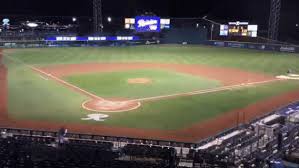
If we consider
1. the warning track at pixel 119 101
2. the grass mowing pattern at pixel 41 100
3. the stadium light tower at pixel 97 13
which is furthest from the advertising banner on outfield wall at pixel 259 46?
the grass mowing pattern at pixel 41 100

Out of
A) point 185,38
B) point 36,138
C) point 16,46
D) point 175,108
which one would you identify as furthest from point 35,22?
point 36,138

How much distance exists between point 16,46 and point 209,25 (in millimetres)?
31223

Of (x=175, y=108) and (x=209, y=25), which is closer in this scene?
(x=175, y=108)

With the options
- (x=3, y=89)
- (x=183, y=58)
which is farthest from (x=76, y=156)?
(x=183, y=58)

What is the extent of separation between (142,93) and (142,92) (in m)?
0.33

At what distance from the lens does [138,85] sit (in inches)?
1188

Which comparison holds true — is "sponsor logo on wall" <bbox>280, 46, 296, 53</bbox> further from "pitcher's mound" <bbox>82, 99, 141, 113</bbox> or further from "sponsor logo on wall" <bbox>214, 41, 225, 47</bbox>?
"pitcher's mound" <bbox>82, 99, 141, 113</bbox>

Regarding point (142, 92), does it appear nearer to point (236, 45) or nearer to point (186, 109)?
point (186, 109)

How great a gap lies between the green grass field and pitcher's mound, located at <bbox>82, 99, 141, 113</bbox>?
0.52 meters

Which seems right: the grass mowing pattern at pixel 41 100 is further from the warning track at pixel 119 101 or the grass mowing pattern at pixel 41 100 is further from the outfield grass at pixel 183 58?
the outfield grass at pixel 183 58

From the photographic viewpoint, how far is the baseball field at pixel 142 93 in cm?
1988

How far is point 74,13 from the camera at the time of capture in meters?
83.1

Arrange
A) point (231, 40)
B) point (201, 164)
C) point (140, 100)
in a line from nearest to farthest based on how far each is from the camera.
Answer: point (201, 164), point (140, 100), point (231, 40)

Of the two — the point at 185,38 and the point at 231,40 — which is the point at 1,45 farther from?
the point at 231,40
